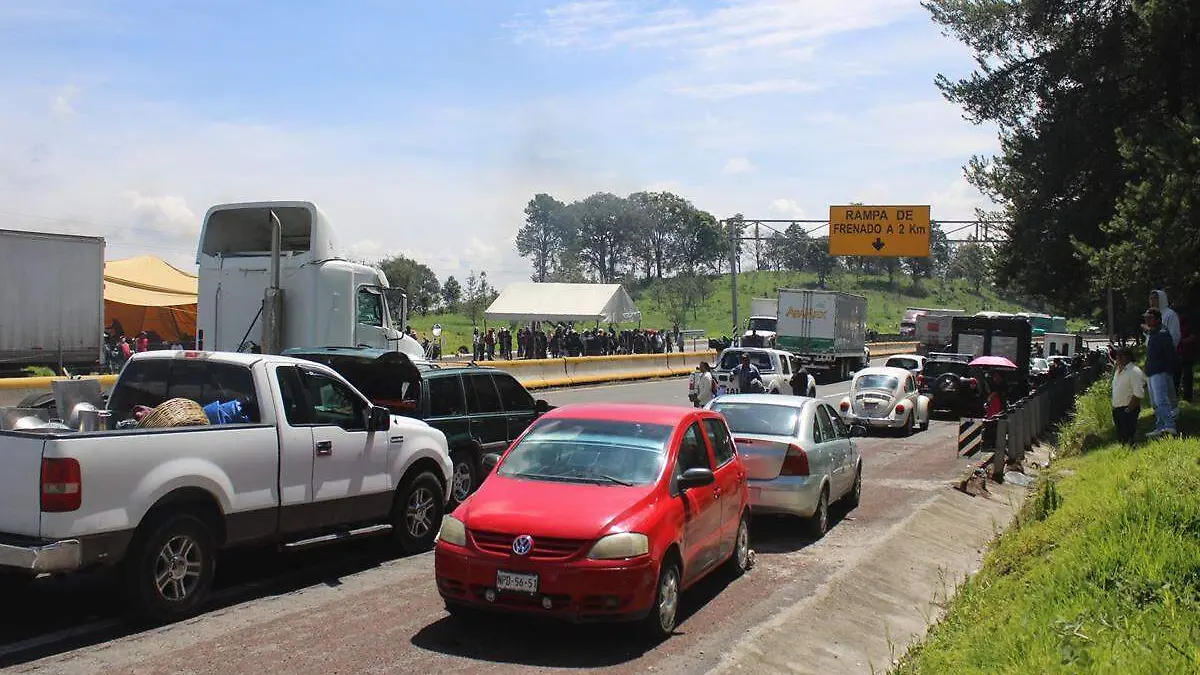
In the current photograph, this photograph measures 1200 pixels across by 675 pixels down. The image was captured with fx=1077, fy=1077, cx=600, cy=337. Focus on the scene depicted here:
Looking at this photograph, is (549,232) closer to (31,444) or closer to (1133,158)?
(1133,158)

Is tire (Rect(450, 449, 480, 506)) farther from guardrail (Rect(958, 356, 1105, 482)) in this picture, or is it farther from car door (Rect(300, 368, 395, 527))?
guardrail (Rect(958, 356, 1105, 482))

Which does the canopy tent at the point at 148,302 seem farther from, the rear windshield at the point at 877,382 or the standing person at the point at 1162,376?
the standing person at the point at 1162,376

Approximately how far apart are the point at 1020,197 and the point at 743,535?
2372 centimetres

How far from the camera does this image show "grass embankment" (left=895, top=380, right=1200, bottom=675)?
17.5ft

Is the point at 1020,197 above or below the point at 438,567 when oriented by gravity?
above

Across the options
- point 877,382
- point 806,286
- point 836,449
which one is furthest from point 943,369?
point 806,286

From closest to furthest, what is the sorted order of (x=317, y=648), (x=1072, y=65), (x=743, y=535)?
(x=317, y=648) → (x=743, y=535) → (x=1072, y=65)

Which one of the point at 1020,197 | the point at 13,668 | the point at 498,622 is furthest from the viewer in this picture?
the point at 1020,197

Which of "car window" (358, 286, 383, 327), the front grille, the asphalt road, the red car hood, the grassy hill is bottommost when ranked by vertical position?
the asphalt road

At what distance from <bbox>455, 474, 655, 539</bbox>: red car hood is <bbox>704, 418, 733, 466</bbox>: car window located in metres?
1.53

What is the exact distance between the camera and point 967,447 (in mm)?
18547

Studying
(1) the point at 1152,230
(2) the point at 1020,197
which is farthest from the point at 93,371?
(2) the point at 1020,197

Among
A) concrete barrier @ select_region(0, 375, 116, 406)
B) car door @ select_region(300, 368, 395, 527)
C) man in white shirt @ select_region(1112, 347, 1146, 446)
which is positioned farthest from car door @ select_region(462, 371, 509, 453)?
concrete barrier @ select_region(0, 375, 116, 406)

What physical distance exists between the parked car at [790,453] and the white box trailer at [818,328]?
30730 mm
